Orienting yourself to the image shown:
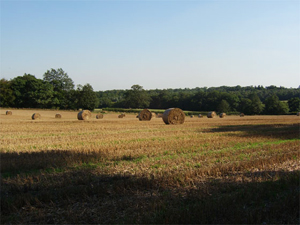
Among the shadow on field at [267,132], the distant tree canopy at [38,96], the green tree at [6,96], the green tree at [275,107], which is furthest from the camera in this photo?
the green tree at [275,107]

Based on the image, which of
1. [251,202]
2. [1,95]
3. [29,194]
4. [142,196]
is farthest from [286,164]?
[1,95]

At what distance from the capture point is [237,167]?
6664 mm

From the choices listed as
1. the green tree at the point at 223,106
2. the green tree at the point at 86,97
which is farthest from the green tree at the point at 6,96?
the green tree at the point at 223,106

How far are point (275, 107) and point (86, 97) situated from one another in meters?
52.0

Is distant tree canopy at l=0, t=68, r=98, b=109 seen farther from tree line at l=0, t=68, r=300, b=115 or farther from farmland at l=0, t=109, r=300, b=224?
farmland at l=0, t=109, r=300, b=224

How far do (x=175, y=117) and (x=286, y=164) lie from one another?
16.5 metres

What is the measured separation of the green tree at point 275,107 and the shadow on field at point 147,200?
68.0 m

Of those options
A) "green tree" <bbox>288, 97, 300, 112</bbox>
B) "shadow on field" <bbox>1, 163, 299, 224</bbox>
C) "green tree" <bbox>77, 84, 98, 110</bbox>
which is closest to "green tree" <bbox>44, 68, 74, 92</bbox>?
"green tree" <bbox>77, 84, 98, 110</bbox>

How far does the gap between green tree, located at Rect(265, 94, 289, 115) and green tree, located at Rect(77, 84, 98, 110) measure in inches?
1922

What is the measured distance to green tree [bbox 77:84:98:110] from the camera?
232 ft

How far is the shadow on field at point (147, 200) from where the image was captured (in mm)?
3861

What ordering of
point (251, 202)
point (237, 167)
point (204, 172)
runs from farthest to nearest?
point (237, 167) → point (204, 172) → point (251, 202)

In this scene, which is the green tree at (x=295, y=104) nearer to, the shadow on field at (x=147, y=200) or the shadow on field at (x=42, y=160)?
the shadow on field at (x=147, y=200)

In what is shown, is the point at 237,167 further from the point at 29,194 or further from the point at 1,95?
the point at 1,95
